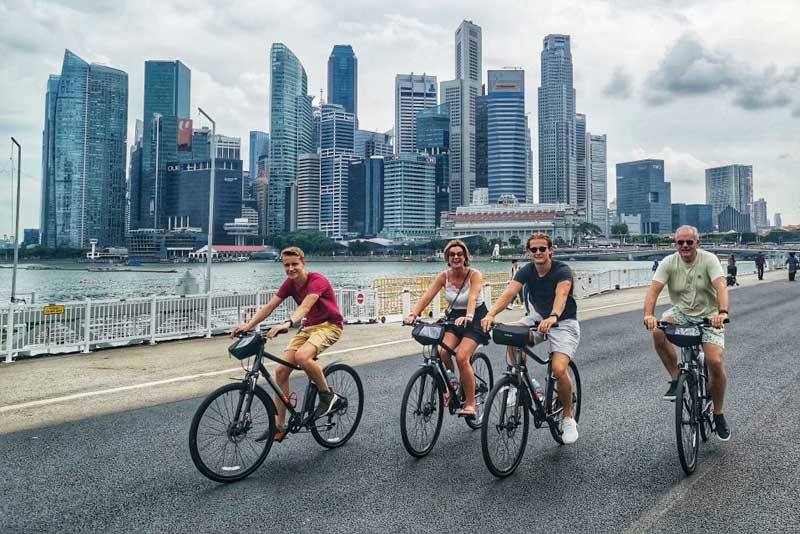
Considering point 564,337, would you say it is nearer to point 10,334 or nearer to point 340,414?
point 340,414

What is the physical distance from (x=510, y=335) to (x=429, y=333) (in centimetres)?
80

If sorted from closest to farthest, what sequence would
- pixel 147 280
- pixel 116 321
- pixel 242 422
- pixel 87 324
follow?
pixel 242 422 → pixel 87 324 → pixel 116 321 → pixel 147 280

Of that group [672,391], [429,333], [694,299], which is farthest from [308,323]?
[694,299]

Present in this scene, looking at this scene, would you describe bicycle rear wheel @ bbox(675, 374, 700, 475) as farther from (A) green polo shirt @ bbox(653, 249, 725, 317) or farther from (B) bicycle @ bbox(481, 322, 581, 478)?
(B) bicycle @ bbox(481, 322, 581, 478)

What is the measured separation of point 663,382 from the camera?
875cm

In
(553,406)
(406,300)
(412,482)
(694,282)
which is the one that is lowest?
(412,482)

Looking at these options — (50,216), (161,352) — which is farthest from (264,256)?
(161,352)

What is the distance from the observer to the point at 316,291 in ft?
19.4

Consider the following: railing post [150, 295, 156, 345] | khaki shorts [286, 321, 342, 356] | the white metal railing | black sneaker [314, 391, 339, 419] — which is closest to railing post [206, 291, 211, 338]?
the white metal railing

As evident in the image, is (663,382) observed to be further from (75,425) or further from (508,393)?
(75,425)

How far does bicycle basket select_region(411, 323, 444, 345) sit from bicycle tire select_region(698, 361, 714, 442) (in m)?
2.42

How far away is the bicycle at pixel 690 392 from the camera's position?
4.93 m

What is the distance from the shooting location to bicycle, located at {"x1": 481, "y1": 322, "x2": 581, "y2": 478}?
4.87 metres

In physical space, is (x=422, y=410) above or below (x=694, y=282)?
below
